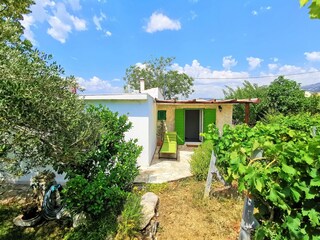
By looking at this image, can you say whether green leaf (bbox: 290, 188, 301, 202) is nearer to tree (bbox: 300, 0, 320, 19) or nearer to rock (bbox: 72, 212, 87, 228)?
tree (bbox: 300, 0, 320, 19)

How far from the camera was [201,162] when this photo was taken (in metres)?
6.98

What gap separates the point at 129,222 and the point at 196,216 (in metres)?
1.72

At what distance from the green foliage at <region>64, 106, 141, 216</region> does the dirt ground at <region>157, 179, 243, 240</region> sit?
123cm

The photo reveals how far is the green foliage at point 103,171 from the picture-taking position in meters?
Answer: 4.24

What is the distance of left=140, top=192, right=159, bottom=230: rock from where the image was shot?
Result: 4.27 m

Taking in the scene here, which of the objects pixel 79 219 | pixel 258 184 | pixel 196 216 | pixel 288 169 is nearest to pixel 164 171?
pixel 196 216

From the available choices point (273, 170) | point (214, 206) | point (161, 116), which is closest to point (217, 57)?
point (161, 116)

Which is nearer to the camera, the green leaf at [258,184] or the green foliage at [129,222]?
the green leaf at [258,184]

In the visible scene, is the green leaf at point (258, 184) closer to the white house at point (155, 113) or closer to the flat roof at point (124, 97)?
the white house at point (155, 113)

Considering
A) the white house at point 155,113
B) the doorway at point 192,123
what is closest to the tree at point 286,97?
the white house at point 155,113

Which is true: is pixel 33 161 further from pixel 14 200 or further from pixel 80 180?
pixel 14 200

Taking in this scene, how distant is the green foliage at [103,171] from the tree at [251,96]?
15109 mm

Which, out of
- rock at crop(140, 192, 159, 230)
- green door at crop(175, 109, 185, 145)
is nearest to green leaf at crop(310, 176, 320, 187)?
rock at crop(140, 192, 159, 230)

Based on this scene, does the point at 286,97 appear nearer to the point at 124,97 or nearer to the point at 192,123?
the point at 192,123
